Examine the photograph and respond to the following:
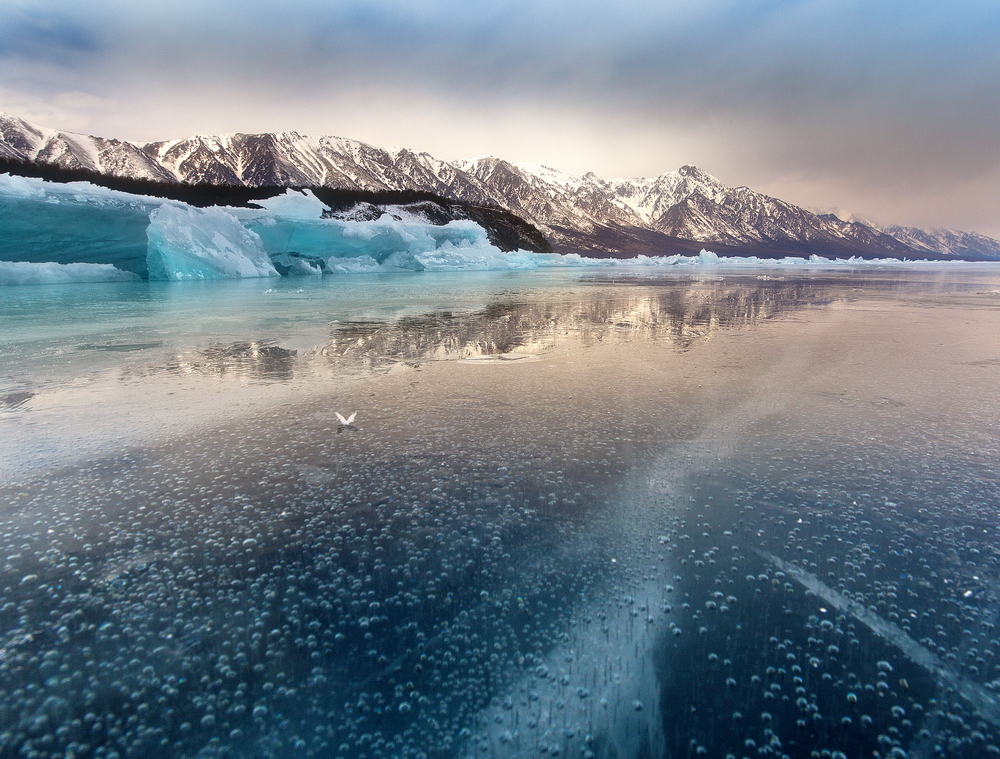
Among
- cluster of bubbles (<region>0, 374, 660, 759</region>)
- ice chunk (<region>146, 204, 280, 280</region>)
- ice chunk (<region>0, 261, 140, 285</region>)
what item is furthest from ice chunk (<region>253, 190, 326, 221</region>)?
cluster of bubbles (<region>0, 374, 660, 759</region>)

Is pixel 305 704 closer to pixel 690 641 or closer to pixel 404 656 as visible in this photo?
pixel 404 656

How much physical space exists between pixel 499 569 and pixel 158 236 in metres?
25.2

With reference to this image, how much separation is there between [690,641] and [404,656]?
3.71ft

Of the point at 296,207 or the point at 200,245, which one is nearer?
the point at 200,245

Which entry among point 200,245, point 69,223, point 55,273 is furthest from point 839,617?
point 55,273

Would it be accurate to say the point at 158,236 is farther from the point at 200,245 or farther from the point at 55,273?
the point at 55,273

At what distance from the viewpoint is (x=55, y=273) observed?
22984 millimetres

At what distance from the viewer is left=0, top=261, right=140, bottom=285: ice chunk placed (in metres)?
21.3

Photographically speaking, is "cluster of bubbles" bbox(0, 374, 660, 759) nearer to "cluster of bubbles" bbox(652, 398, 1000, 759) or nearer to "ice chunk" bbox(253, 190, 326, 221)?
"cluster of bubbles" bbox(652, 398, 1000, 759)

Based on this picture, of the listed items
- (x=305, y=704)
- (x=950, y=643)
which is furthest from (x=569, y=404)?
(x=305, y=704)

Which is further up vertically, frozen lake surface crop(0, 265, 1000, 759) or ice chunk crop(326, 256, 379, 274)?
ice chunk crop(326, 256, 379, 274)

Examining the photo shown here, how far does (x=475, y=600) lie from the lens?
88.4 inches

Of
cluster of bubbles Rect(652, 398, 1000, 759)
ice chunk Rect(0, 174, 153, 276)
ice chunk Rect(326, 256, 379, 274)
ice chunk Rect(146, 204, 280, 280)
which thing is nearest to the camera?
cluster of bubbles Rect(652, 398, 1000, 759)

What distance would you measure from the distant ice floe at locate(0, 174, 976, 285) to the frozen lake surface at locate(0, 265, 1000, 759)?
793 inches
